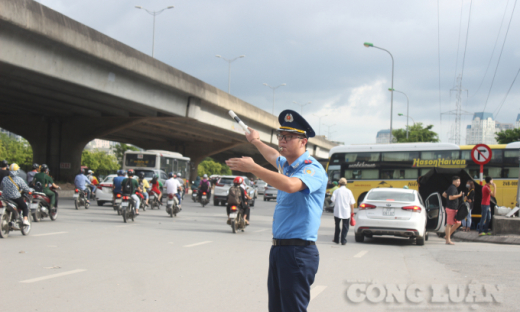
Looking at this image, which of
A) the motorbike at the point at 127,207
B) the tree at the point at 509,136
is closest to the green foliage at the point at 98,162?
the tree at the point at 509,136

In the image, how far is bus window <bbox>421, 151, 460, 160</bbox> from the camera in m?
26.2

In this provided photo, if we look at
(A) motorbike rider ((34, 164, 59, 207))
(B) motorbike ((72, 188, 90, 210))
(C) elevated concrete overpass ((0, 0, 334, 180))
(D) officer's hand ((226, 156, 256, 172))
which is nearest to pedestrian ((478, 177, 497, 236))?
(A) motorbike rider ((34, 164, 59, 207))

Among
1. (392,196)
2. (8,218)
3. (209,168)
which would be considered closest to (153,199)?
(8,218)

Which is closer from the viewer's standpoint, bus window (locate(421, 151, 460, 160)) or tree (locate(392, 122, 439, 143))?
bus window (locate(421, 151, 460, 160))

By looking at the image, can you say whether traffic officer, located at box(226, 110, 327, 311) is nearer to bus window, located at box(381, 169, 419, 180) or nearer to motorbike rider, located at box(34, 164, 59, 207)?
motorbike rider, located at box(34, 164, 59, 207)

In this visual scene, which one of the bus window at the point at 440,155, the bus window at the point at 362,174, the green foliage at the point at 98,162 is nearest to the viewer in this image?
the bus window at the point at 440,155

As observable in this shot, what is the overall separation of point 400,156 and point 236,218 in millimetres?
14626

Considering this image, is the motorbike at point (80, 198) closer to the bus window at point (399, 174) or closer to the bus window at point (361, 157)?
the bus window at point (361, 157)

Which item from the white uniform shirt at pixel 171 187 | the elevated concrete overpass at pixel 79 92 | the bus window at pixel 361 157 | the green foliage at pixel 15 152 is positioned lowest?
the white uniform shirt at pixel 171 187

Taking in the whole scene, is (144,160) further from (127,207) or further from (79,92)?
(127,207)

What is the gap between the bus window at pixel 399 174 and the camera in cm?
2708

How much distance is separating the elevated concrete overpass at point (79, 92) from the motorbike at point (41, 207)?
20.0 feet

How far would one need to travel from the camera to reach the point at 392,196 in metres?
14.2

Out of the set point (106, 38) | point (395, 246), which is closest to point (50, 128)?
point (106, 38)
